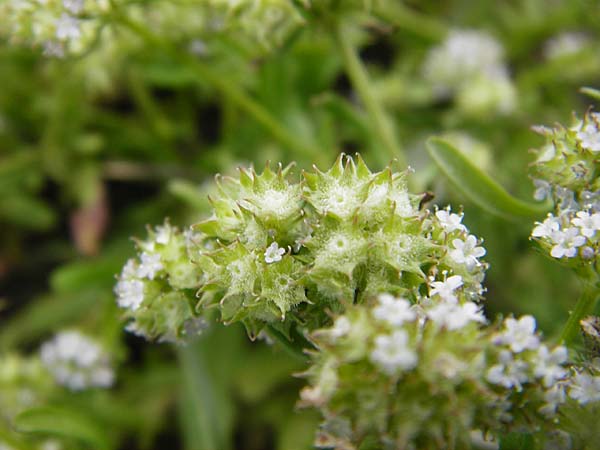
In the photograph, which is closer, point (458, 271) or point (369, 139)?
point (458, 271)

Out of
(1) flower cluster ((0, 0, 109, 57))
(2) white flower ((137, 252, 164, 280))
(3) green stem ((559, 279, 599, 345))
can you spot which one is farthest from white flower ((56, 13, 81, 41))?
(3) green stem ((559, 279, 599, 345))

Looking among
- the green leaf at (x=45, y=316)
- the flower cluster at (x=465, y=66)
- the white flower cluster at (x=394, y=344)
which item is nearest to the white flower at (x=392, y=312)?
the white flower cluster at (x=394, y=344)

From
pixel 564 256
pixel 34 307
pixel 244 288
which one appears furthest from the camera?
pixel 34 307

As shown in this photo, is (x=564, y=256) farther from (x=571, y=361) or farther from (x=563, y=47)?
(x=563, y=47)

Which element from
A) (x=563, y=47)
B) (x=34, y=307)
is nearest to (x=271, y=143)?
(x=34, y=307)

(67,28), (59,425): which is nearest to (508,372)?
(59,425)

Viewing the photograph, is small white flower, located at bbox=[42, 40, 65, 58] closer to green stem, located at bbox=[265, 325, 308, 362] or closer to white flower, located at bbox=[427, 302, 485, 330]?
green stem, located at bbox=[265, 325, 308, 362]
